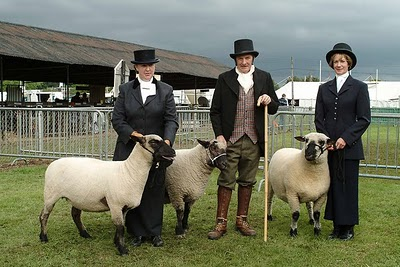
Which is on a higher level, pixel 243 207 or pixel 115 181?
pixel 115 181

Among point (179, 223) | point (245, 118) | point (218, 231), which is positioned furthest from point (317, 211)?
point (179, 223)

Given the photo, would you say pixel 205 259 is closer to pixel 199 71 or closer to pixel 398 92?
pixel 199 71

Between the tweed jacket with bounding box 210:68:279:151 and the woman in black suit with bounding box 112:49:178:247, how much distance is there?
0.60m

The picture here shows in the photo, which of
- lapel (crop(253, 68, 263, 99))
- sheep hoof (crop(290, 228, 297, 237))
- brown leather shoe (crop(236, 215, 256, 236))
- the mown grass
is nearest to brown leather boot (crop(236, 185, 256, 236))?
brown leather shoe (crop(236, 215, 256, 236))

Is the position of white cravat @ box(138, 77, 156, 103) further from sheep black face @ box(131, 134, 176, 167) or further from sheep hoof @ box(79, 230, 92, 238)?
sheep hoof @ box(79, 230, 92, 238)

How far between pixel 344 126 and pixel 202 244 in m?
2.04

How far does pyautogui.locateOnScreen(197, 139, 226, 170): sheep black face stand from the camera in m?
5.14

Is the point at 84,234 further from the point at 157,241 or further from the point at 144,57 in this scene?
the point at 144,57

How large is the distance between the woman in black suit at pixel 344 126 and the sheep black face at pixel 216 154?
3.85ft

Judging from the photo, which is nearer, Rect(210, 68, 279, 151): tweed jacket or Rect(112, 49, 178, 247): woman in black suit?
Rect(112, 49, 178, 247): woman in black suit

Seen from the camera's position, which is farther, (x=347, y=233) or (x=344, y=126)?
(x=347, y=233)

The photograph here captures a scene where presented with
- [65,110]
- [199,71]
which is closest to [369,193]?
[65,110]

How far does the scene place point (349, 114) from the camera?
525 centimetres

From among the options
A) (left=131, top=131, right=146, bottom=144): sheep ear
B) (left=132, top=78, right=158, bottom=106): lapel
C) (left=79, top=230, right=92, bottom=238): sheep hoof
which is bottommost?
(left=79, top=230, right=92, bottom=238): sheep hoof
